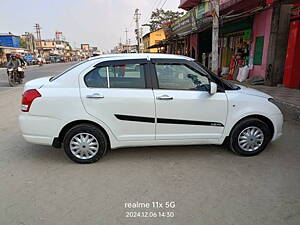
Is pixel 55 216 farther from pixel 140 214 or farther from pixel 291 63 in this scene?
pixel 291 63

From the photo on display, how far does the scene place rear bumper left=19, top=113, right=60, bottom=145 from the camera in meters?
3.29

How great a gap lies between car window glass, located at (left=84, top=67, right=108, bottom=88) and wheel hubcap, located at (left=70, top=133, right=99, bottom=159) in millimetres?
770

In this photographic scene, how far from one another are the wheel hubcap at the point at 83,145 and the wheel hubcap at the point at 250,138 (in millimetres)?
2326

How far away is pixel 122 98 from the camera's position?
3264 millimetres

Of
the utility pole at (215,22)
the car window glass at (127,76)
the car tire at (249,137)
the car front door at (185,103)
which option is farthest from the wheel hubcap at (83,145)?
the utility pole at (215,22)

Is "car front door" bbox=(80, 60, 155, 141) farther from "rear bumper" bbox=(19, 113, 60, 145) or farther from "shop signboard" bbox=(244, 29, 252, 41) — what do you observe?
"shop signboard" bbox=(244, 29, 252, 41)

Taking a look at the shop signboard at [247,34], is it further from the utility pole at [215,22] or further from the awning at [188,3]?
the awning at [188,3]

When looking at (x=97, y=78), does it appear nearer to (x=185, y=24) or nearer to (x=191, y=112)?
(x=191, y=112)

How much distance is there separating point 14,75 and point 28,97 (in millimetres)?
10954

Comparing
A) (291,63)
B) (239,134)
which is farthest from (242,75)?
(239,134)

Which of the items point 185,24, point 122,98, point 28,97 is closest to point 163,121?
point 122,98

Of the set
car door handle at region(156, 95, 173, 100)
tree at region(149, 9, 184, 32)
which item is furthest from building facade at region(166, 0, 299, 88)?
tree at region(149, 9, 184, 32)

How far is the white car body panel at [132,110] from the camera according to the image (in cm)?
326

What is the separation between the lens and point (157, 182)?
295 cm
